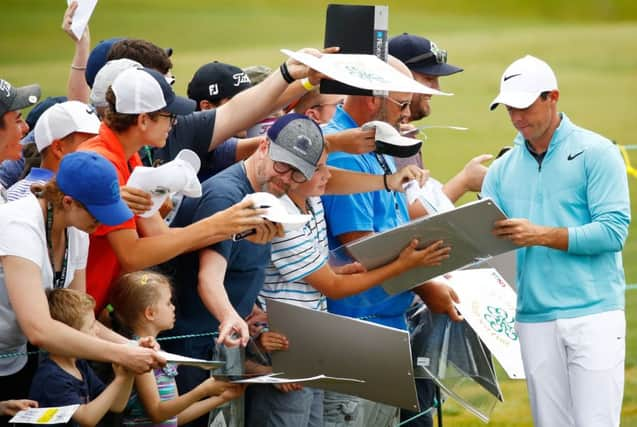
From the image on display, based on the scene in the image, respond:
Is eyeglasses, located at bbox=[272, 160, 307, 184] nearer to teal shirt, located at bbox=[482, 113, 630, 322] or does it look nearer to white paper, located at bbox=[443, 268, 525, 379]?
white paper, located at bbox=[443, 268, 525, 379]

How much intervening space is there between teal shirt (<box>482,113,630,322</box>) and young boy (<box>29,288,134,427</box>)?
1900 millimetres

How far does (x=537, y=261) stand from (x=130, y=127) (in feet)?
5.84

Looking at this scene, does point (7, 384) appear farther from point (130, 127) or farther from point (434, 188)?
point (434, 188)

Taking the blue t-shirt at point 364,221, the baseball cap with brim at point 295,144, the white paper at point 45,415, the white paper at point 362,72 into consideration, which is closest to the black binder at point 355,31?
the white paper at point 362,72

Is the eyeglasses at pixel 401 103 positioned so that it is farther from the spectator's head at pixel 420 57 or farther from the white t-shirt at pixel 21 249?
the white t-shirt at pixel 21 249

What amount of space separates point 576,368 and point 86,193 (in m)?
2.14

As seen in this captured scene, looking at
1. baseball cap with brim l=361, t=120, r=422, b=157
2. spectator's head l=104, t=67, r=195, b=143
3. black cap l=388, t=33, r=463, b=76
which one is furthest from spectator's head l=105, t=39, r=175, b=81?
black cap l=388, t=33, r=463, b=76

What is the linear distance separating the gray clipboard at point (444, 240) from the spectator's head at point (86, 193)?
0.95m

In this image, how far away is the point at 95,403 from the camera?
352 centimetres

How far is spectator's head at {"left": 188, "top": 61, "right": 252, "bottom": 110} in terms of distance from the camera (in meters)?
5.01

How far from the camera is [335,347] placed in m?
4.00

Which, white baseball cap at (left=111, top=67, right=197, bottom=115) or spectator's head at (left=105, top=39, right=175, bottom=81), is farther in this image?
spectator's head at (left=105, top=39, right=175, bottom=81)

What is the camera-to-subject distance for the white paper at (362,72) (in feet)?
12.9

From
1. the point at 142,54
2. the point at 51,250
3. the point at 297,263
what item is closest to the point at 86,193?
the point at 51,250
